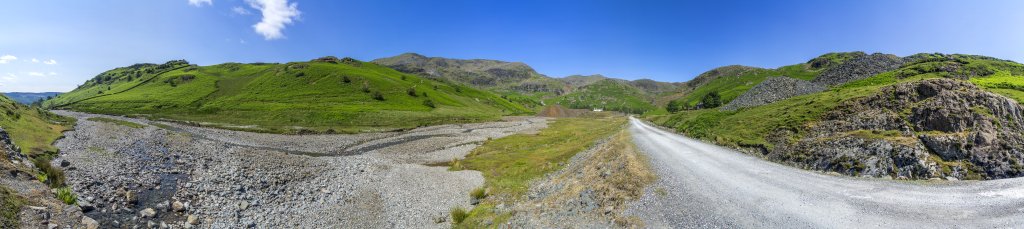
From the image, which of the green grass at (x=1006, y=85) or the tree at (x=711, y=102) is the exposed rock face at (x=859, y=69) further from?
the tree at (x=711, y=102)

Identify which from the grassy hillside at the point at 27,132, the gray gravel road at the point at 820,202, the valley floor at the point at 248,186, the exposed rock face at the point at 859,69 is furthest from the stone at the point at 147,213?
the exposed rock face at the point at 859,69

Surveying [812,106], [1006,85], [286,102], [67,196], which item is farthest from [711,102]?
[286,102]

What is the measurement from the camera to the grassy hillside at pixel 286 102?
4392 inches

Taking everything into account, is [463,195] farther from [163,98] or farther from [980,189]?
[163,98]

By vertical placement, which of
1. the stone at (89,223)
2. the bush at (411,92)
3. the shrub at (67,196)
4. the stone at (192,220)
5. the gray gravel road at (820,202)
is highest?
the bush at (411,92)

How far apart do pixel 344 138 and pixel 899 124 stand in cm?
8513

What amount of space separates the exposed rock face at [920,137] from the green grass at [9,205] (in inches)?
1911

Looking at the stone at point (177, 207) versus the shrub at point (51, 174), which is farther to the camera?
the stone at point (177, 207)

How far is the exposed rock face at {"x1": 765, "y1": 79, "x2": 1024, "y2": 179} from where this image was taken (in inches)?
969

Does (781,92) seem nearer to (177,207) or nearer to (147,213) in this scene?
(177,207)

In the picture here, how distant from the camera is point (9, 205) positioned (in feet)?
64.7

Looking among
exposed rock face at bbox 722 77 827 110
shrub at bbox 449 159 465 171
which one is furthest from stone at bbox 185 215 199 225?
exposed rock face at bbox 722 77 827 110

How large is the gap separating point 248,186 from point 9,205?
1517 centimetres

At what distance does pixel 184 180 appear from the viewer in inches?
1385
